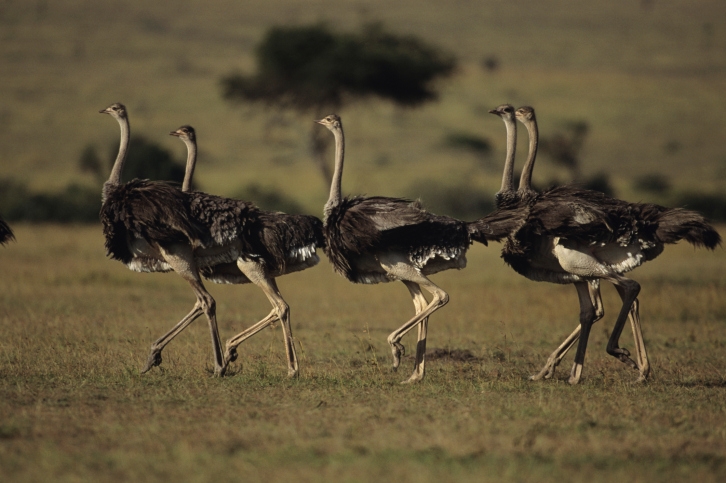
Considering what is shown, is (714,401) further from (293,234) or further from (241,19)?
(241,19)

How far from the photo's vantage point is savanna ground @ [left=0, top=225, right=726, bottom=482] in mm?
5949

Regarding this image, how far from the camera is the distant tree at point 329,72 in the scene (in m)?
28.0

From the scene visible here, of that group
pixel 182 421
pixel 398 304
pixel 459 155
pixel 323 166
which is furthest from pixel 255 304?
pixel 459 155

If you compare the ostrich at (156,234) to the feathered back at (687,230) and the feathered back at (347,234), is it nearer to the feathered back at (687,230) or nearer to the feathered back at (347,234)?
the feathered back at (347,234)

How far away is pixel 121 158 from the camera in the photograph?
1005 centimetres

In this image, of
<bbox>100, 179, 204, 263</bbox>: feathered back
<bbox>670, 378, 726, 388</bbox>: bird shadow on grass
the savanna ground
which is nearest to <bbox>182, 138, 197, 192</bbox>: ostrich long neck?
<bbox>100, 179, 204, 263</bbox>: feathered back

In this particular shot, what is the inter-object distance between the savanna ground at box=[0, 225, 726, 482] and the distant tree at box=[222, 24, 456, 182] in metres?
13.8

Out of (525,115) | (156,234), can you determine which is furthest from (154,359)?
(525,115)

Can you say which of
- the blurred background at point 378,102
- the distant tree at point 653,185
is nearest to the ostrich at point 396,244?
the blurred background at point 378,102

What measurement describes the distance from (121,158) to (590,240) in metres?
4.32

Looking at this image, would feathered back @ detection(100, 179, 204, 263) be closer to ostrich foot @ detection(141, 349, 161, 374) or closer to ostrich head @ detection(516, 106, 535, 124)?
ostrich foot @ detection(141, 349, 161, 374)

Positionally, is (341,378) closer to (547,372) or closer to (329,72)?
(547,372)

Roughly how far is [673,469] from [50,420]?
3799 mm

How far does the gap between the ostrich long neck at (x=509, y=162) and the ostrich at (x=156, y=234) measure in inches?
108
